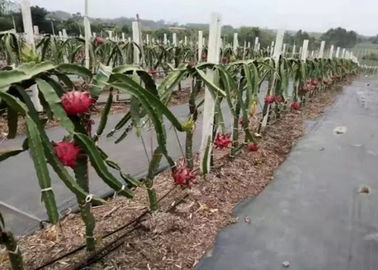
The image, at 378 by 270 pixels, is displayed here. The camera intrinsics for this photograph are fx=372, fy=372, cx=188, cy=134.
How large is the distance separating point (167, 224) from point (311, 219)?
1.03 meters

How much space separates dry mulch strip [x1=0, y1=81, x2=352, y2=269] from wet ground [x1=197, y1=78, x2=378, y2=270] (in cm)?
10

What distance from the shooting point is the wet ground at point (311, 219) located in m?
2.09

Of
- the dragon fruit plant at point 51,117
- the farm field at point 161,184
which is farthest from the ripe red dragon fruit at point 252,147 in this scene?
the dragon fruit plant at point 51,117

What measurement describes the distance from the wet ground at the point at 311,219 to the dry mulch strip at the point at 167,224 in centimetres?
10

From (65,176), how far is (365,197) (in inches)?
97.8

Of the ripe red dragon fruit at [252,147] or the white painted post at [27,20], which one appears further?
the white painted post at [27,20]

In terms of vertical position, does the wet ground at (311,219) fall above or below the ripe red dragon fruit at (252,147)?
below

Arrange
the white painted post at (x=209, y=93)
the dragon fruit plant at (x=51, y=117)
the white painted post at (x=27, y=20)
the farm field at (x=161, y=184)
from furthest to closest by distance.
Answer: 1. the white painted post at (x=27, y=20)
2. the white painted post at (x=209, y=93)
3. the farm field at (x=161, y=184)
4. the dragon fruit plant at (x=51, y=117)

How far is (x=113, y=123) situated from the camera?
4992 mm

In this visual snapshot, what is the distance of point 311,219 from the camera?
8.39 feet

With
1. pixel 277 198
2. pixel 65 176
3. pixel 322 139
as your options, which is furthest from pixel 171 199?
pixel 322 139

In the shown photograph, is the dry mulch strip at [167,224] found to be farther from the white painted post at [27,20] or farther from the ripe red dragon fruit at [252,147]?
the white painted post at [27,20]

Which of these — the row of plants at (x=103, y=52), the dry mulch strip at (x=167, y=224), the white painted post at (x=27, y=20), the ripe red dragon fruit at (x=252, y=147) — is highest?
the white painted post at (x=27, y=20)

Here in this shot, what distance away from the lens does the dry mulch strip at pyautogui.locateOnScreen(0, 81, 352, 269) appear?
76.4 inches
